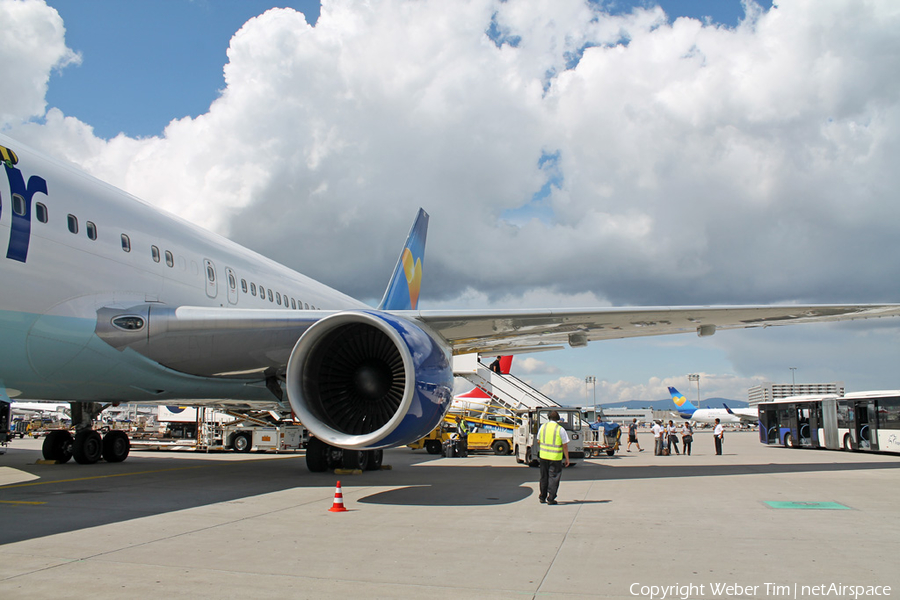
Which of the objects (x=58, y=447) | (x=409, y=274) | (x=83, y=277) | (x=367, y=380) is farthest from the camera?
(x=409, y=274)

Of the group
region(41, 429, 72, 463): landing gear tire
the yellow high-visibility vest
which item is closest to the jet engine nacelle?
the yellow high-visibility vest

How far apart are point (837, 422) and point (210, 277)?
24257mm

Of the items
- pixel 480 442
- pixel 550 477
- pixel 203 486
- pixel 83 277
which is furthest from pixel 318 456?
pixel 480 442

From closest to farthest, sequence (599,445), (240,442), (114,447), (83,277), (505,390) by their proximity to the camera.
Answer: (83,277) < (114,447) < (599,445) < (240,442) < (505,390)

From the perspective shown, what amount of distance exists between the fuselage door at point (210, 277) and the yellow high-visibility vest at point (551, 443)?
6074 mm

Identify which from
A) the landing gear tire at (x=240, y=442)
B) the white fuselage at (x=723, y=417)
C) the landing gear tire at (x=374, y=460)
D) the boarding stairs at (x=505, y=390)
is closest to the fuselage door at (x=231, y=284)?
the landing gear tire at (x=374, y=460)

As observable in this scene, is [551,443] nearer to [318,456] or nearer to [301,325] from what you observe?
[301,325]

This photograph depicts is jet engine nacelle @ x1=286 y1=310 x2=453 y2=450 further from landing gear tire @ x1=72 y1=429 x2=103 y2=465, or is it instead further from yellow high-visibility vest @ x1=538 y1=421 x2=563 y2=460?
landing gear tire @ x1=72 y1=429 x2=103 y2=465

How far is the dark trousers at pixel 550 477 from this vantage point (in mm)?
8391

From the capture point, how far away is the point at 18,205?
736 centimetres

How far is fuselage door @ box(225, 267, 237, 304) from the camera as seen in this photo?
11.4 meters

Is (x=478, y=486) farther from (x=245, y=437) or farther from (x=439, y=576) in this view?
(x=245, y=437)

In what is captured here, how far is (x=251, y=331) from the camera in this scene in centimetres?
931

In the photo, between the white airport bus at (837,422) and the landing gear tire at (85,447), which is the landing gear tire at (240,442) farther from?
the white airport bus at (837,422)
